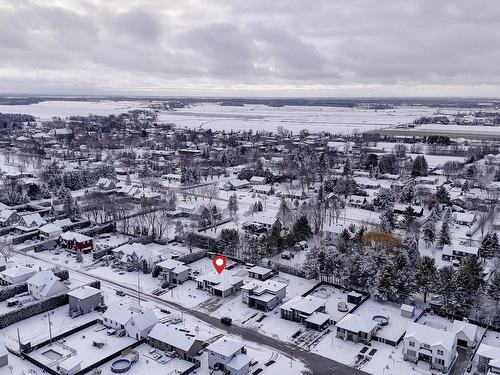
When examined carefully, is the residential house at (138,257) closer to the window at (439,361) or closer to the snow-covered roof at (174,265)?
the snow-covered roof at (174,265)

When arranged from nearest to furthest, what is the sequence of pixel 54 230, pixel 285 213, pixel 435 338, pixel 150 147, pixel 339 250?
pixel 435 338 → pixel 339 250 → pixel 54 230 → pixel 285 213 → pixel 150 147

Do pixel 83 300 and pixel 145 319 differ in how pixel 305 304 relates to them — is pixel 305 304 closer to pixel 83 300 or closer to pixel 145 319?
pixel 145 319

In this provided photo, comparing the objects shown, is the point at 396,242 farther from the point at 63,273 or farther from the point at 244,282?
the point at 63,273

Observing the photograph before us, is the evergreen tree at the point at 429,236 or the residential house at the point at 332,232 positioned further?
the residential house at the point at 332,232

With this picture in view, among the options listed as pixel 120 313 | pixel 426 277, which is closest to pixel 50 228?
pixel 120 313

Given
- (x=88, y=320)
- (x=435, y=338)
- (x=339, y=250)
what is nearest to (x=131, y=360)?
(x=88, y=320)

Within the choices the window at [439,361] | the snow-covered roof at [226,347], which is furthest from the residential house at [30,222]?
the window at [439,361]

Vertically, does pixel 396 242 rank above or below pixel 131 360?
above
